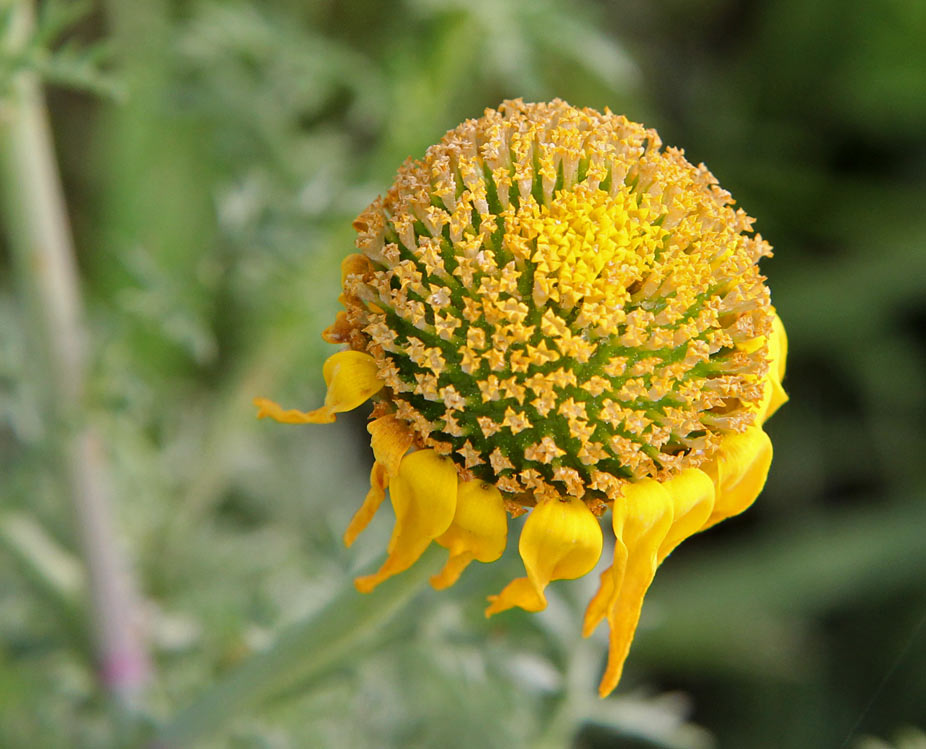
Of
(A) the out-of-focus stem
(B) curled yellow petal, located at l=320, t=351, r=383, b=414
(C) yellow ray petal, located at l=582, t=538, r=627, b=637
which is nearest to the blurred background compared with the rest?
(A) the out-of-focus stem

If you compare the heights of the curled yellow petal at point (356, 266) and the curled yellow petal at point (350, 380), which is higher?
the curled yellow petal at point (356, 266)

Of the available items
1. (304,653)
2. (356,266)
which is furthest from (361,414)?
(356,266)

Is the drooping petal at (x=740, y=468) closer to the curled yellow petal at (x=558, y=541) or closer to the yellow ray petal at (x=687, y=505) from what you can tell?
the yellow ray petal at (x=687, y=505)

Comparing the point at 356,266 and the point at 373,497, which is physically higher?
the point at 356,266

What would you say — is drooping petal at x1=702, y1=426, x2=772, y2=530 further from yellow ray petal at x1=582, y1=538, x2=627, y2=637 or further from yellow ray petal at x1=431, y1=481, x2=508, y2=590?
yellow ray petal at x1=431, y1=481, x2=508, y2=590

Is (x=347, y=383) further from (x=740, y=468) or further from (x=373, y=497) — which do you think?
(x=740, y=468)

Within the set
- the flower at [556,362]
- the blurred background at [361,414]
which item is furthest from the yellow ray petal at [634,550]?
the blurred background at [361,414]
